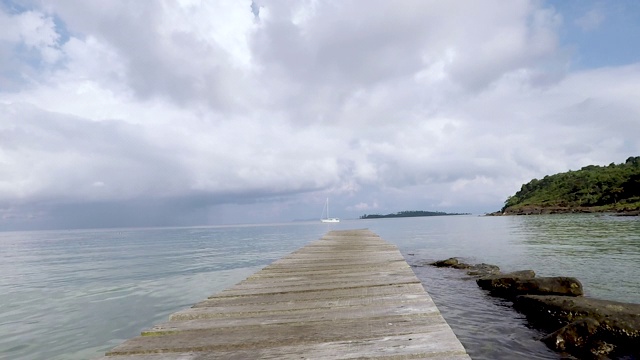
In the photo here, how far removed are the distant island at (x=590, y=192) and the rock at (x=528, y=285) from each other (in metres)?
95.2

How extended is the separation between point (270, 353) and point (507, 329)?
7.01m

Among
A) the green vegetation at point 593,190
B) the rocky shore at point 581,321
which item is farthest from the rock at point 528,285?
the green vegetation at point 593,190

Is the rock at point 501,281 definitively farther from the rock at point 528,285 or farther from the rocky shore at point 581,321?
→ the rocky shore at point 581,321

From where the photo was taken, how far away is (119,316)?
11.7 m

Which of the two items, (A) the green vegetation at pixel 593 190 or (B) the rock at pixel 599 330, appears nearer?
(B) the rock at pixel 599 330

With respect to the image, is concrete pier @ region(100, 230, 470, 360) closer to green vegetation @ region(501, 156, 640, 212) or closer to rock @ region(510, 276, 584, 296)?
rock @ region(510, 276, 584, 296)

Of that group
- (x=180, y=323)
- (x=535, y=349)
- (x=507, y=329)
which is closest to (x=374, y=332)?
(x=180, y=323)

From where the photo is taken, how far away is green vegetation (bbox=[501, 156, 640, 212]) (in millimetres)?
105562

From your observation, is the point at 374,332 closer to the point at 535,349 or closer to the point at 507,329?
the point at 535,349

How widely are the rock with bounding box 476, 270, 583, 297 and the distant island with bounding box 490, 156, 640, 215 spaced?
312 feet

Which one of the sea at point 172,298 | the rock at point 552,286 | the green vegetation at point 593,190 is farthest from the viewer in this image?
the green vegetation at point 593,190

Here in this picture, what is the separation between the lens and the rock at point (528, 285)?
10.4m

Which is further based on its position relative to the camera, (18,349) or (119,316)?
(119,316)

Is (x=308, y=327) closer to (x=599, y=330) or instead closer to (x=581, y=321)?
(x=581, y=321)
